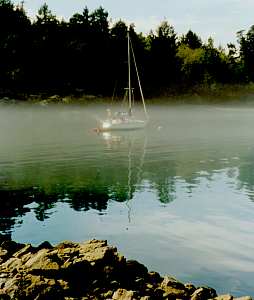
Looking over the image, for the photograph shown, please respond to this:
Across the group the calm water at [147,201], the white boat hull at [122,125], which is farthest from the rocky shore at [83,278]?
the white boat hull at [122,125]

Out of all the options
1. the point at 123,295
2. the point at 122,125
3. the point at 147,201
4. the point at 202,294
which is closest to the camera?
the point at 123,295

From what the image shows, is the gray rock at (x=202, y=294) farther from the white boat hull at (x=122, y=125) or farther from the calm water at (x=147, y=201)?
the white boat hull at (x=122, y=125)

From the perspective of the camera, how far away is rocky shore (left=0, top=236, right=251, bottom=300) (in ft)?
50.4

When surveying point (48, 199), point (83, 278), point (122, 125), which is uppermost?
point (83, 278)

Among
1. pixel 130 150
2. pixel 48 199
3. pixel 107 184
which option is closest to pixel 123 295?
pixel 48 199

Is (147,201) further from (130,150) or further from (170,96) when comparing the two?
(170,96)

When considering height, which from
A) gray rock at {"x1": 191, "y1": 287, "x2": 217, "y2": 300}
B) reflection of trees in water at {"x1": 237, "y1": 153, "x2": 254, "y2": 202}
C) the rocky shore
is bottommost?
reflection of trees in water at {"x1": 237, "y1": 153, "x2": 254, "y2": 202}

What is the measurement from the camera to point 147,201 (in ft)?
118

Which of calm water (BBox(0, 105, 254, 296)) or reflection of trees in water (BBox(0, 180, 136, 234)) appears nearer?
calm water (BBox(0, 105, 254, 296))

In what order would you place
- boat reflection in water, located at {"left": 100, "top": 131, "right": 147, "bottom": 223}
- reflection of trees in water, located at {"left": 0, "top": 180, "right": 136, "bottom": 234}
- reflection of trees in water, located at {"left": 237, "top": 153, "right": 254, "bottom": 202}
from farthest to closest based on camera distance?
boat reflection in water, located at {"left": 100, "top": 131, "right": 147, "bottom": 223}
reflection of trees in water, located at {"left": 237, "top": 153, "right": 254, "bottom": 202}
reflection of trees in water, located at {"left": 0, "top": 180, "right": 136, "bottom": 234}

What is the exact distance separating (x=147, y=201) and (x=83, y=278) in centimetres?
1958

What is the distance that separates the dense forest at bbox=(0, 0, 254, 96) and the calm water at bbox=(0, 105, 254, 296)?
268ft

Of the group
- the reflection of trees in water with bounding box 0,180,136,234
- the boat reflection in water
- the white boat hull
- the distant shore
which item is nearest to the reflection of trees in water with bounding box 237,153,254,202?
the boat reflection in water

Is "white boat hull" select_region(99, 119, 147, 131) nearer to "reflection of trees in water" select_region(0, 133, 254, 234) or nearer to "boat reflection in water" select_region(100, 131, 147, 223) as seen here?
"boat reflection in water" select_region(100, 131, 147, 223)
